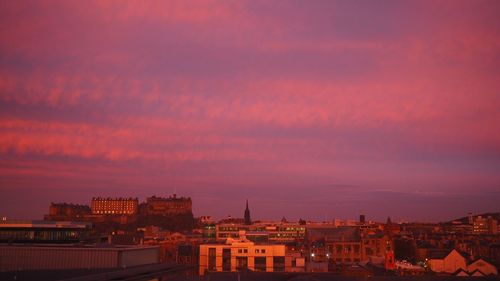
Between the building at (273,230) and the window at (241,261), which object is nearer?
the window at (241,261)

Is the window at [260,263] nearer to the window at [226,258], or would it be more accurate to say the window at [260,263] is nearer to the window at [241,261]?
the window at [241,261]

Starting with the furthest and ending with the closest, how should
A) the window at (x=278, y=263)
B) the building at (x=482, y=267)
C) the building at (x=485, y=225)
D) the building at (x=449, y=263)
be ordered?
the building at (x=485, y=225), the window at (x=278, y=263), the building at (x=449, y=263), the building at (x=482, y=267)

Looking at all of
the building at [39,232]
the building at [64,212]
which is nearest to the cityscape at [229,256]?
the building at [39,232]

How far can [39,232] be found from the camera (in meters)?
46.9

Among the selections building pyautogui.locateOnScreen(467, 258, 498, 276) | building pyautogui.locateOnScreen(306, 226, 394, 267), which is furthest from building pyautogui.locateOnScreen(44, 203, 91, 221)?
building pyautogui.locateOnScreen(467, 258, 498, 276)

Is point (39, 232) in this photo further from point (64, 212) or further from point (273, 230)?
point (64, 212)

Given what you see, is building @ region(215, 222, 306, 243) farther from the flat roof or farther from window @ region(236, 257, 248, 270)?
the flat roof

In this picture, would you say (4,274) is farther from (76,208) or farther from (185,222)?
(76,208)

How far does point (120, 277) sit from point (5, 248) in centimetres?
1038

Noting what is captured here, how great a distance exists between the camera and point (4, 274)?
59.3 feet

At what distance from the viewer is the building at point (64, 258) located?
910 inches

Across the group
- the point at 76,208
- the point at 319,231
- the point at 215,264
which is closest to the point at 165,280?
the point at 215,264

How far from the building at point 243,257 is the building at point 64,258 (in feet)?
114

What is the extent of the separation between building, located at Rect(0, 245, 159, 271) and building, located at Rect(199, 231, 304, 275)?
34.8 m
